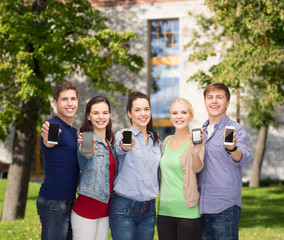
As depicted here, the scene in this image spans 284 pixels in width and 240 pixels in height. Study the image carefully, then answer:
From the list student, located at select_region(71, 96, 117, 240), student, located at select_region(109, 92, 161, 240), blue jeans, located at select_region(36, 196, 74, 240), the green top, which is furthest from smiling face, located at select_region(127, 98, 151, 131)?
blue jeans, located at select_region(36, 196, 74, 240)

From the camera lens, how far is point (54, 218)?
4.04 meters

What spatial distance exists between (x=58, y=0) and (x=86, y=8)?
82 centimetres

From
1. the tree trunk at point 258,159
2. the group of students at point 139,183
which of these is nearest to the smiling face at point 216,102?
the group of students at point 139,183

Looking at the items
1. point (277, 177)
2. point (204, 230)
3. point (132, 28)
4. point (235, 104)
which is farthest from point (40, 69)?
point (277, 177)

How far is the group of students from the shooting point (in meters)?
4.04

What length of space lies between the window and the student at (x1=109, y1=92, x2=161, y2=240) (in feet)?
67.2

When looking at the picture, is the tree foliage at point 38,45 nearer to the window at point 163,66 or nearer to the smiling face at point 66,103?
the smiling face at point 66,103

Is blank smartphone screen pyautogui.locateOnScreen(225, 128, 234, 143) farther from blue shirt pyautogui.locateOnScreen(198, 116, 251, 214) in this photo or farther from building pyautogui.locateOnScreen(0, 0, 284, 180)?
building pyautogui.locateOnScreen(0, 0, 284, 180)

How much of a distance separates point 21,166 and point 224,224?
957 centimetres

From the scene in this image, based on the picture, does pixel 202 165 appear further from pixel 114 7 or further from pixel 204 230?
pixel 114 7

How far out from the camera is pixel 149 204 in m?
4.21

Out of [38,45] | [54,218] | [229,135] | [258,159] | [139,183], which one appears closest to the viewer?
[229,135]

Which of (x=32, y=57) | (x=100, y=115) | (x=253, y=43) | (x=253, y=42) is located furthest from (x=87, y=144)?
(x=253, y=42)

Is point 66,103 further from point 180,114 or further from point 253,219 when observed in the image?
point 253,219
